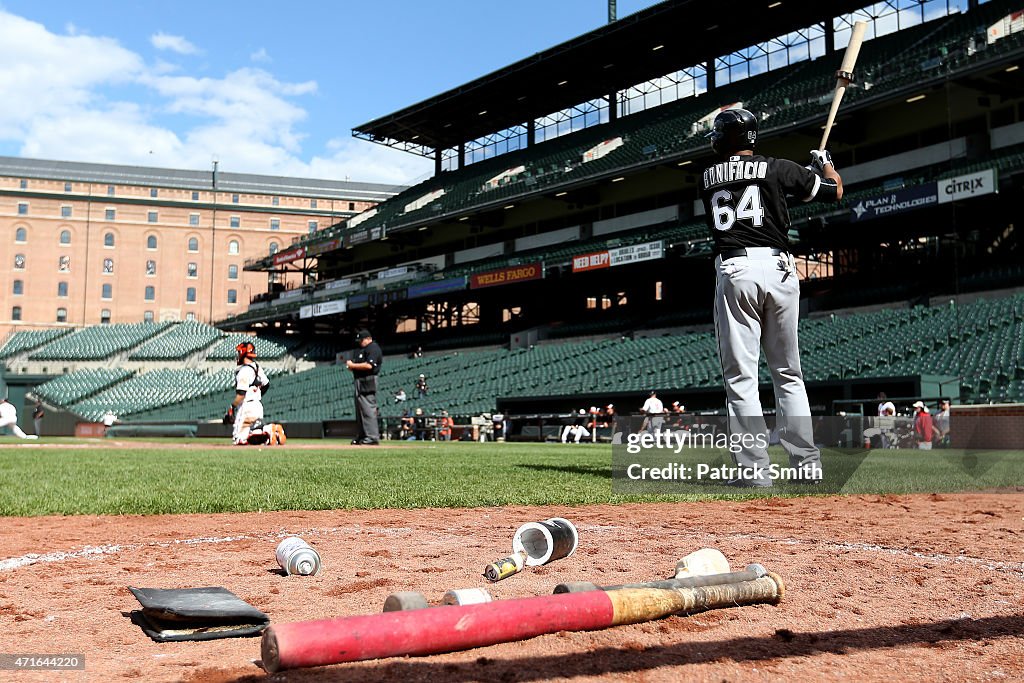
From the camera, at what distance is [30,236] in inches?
3081

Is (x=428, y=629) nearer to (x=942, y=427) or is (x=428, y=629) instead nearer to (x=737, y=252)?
(x=737, y=252)

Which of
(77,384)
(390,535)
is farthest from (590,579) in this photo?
(77,384)

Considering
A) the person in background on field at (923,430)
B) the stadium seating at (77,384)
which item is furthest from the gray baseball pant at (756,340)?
the stadium seating at (77,384)

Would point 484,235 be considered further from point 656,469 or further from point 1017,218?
point 656,469

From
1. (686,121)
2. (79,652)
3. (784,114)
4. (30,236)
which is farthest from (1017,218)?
(30,236)

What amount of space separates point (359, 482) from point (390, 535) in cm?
321

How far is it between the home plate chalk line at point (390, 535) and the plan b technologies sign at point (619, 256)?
2772 cm

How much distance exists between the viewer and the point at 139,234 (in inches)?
3196

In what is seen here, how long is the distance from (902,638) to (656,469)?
3.96 metres

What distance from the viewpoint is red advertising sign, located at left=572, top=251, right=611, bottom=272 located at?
1332 inches

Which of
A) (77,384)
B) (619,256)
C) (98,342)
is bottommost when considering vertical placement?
(77,384)

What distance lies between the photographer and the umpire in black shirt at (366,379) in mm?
14641

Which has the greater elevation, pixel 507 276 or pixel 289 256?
pixel 289 256

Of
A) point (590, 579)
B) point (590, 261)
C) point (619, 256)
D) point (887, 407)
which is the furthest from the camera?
point (590, 261)
